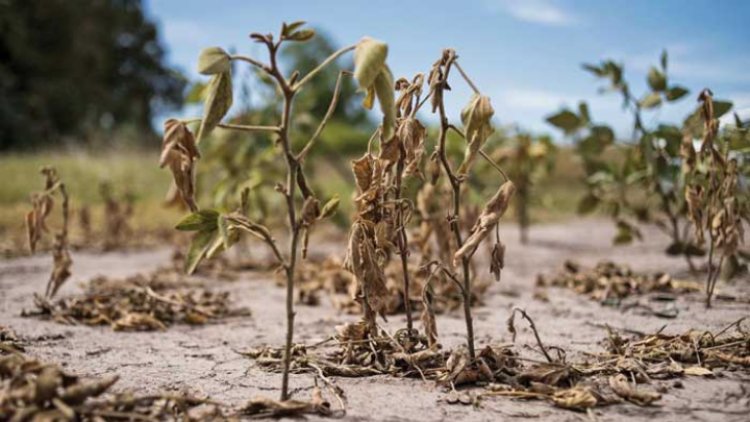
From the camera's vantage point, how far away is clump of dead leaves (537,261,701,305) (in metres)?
2.73

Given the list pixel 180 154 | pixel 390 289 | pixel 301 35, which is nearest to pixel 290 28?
pixel 301 35

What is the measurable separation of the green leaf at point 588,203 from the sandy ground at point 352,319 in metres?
0.41

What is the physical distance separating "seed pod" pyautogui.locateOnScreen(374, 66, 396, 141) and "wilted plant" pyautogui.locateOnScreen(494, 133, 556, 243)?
357 centimetres

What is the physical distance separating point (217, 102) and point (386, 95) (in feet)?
1.04

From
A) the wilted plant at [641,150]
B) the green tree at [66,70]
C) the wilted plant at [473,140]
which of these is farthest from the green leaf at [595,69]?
the green tree at [66,70]

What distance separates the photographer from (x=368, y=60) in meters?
1.19

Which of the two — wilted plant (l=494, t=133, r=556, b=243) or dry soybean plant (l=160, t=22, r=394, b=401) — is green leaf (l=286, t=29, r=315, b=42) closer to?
dry soybean plant (l=160, t=22, r=394, b=401)

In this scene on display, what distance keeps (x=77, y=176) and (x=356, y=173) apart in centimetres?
958

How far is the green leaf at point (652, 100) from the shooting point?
2.85 metres

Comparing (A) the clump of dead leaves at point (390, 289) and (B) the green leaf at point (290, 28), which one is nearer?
(B) the green leaf at point (290, 28)

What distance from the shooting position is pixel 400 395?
145cm

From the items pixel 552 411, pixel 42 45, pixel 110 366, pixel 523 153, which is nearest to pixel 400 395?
pixel 552 411

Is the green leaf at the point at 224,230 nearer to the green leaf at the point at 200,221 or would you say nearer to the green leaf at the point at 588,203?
the green leaf at the point at 200,221

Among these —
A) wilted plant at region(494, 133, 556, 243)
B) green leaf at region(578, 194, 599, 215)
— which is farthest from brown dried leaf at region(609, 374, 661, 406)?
wilted plant at region(494, 133, 556, 243)
